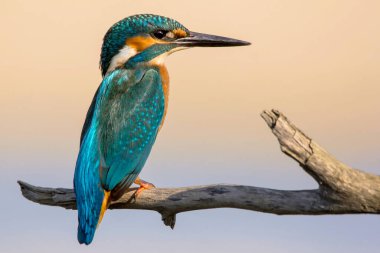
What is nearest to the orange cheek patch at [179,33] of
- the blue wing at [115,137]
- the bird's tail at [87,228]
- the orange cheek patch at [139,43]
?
the orange cheek patch at [139,43]

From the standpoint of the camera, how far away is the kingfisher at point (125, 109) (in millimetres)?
4543

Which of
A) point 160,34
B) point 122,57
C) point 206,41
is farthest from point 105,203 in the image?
point 206,41

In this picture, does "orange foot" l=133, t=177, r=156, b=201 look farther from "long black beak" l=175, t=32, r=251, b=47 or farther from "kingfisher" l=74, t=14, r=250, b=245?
"long black beak" l=175, t=32, r=251, b=47

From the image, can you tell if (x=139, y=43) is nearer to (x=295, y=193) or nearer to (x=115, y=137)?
(x=115, y=137)

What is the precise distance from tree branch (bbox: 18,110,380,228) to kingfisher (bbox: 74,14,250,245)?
0.88 ft

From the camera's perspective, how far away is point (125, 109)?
4.89 m

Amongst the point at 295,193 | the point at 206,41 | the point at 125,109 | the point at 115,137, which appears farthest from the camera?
the point at 206,41

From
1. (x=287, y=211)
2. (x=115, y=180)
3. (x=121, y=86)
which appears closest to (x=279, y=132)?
(x=287, y=211)

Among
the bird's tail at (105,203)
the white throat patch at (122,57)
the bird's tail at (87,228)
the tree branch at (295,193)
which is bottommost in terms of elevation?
the bird's tail at (87,228)

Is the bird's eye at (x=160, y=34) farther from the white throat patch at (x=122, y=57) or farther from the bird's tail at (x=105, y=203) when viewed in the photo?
the bird's tail at (x=105, y=203)

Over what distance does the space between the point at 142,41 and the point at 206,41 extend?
19.3 inches

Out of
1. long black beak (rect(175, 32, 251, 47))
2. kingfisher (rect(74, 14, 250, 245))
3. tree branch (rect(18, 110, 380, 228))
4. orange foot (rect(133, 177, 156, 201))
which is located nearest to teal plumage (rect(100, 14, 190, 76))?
kingfisher (rect(74, 14, 250, 245))

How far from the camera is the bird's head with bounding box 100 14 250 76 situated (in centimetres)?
517

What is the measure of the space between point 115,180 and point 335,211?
53.4 inches
